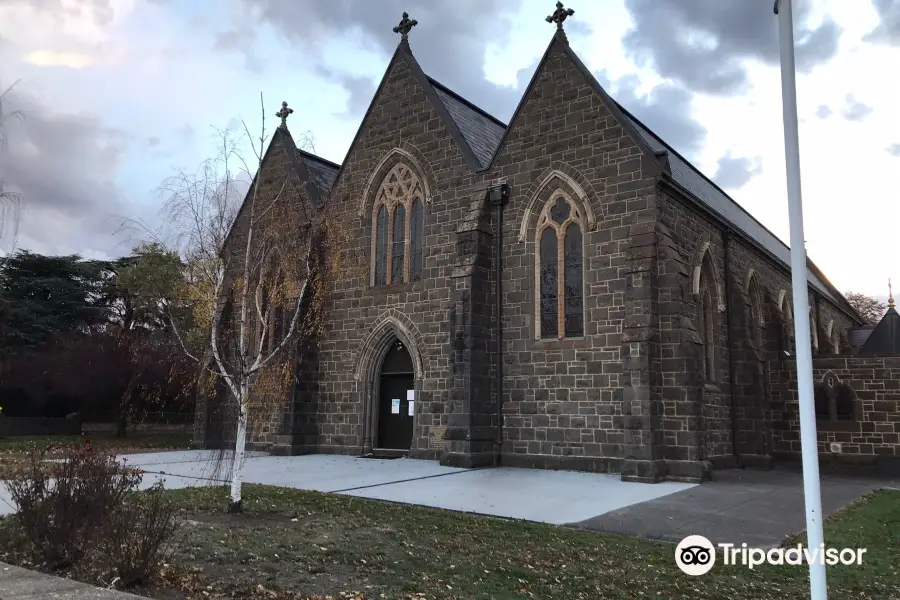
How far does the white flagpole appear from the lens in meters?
4.35

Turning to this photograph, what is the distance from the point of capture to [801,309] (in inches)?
179

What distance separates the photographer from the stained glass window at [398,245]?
2045 centimetres

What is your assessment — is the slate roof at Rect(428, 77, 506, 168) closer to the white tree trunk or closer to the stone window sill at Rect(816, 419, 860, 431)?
the white tree trunk

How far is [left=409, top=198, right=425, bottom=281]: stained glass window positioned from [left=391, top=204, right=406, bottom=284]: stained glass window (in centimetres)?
28

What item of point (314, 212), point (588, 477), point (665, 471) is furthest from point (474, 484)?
point (314, 212)

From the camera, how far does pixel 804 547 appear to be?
8602 mm

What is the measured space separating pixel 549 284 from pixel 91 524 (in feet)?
43.0

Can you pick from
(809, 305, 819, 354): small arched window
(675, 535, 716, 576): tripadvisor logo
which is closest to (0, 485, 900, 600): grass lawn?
(675, 535, 716, 576): tripadvisor logo

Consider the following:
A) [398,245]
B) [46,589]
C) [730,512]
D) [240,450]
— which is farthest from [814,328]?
[46,589]

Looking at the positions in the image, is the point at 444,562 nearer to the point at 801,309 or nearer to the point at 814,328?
the point at 801,309

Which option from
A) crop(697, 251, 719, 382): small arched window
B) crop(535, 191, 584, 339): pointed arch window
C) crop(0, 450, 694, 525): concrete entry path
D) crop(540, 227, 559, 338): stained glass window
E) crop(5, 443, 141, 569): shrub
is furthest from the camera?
crop(697, 251, 719, 382): small arched window

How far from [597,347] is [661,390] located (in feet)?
6.14

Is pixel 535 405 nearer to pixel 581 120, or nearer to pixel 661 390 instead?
pixel 661 390

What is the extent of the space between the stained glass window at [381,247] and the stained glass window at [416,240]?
99cm
